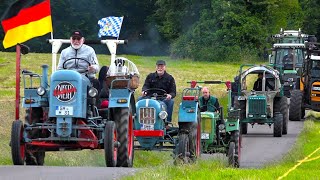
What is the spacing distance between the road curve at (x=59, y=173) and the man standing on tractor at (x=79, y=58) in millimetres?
2438

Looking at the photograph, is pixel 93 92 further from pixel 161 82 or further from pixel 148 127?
pixel 161 82

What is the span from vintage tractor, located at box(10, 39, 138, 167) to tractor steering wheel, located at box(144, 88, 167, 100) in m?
1.97

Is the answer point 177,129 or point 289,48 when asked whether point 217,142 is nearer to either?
point 177,129

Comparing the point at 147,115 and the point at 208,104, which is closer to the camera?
the point at 147,115

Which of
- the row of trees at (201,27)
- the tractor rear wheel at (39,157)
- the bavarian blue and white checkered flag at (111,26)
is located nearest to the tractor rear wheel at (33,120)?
the tractor rear wheel at (39,157)

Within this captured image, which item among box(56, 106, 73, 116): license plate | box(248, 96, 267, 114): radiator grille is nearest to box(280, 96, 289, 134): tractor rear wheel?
box(248, 96, 267, 114): radiator grille

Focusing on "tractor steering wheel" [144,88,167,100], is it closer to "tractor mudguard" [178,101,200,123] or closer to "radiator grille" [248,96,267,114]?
"tractor mudguard" [178,101,200,123]

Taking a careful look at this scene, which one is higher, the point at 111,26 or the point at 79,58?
the point at 111,26

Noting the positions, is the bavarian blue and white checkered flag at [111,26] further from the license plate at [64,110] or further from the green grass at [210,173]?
the license plate at [64,110]

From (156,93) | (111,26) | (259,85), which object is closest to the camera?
(156,93)

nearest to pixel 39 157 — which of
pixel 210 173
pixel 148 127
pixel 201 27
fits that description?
pixel 148 127

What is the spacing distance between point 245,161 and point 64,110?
614cm

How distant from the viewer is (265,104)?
29016 millimetres

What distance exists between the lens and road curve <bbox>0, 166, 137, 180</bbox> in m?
14.4
